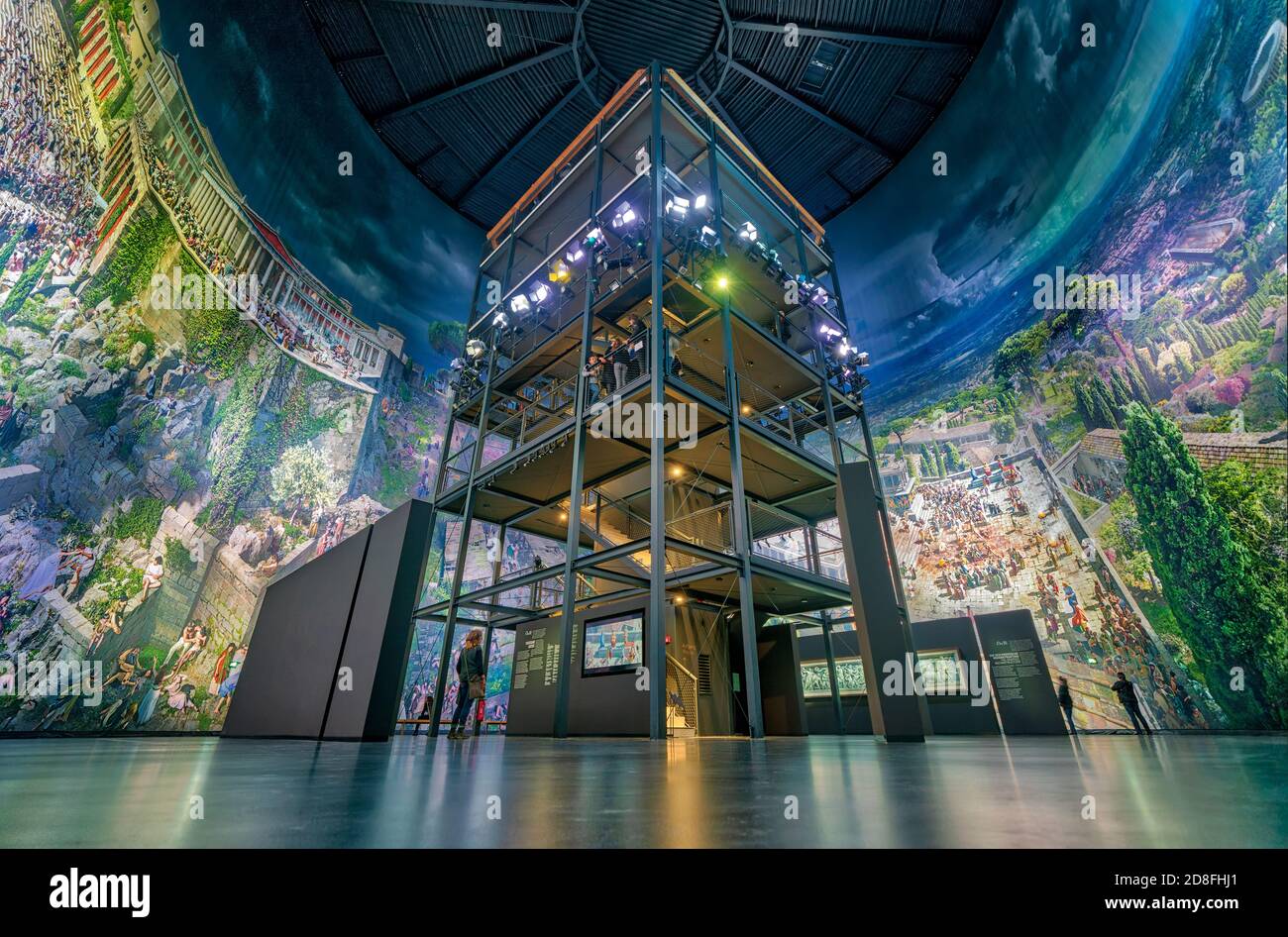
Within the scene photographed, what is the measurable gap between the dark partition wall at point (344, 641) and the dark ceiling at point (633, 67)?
56.6 feet

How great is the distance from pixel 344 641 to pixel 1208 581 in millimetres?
18646

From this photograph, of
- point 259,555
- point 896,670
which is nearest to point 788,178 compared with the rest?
point 896,670

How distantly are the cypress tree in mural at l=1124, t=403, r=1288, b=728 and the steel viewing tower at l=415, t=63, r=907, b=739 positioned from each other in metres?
8.72

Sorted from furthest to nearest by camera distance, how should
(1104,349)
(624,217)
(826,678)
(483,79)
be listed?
(483,79)
(1104,349)
(826,678)
(624,217)

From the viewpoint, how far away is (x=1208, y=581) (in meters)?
12.5

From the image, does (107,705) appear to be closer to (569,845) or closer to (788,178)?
(569,845)

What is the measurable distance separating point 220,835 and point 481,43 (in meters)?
22.4

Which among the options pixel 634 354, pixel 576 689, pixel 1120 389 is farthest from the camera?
pixel 1120 389

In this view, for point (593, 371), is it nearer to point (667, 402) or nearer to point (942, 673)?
point (667, 402)

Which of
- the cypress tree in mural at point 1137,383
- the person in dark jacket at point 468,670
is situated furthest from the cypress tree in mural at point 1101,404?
the person in dark jacket at point 468,670

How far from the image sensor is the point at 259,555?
17.8 meters

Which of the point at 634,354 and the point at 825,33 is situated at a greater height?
the point at 825,33

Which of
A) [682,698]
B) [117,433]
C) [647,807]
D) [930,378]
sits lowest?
[647,807]

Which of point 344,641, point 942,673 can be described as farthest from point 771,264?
point 344,641
